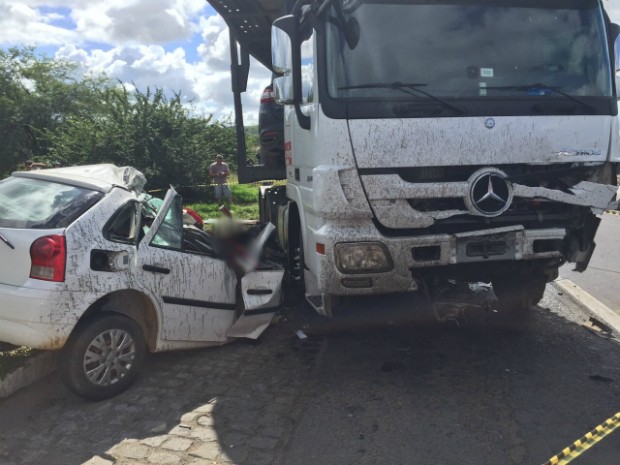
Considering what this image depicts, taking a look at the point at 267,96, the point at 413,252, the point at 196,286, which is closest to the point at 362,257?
the point at 413,252

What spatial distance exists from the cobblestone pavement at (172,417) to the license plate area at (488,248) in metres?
1.61

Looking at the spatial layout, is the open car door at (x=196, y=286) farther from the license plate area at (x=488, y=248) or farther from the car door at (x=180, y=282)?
the license plate area at (x=488, y=248)

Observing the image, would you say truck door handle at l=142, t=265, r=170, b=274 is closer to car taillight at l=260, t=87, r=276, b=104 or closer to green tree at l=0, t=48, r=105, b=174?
car taillight at l=260, t=87, r=276, b=104

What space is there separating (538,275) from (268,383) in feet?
8.86

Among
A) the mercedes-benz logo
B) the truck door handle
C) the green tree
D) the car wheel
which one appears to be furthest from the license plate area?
the green tree

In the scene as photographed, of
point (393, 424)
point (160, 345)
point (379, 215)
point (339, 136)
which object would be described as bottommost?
point (393, 424)

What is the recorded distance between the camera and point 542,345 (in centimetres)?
476

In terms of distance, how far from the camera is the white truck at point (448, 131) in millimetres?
3863

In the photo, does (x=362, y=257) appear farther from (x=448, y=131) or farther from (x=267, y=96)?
(x=267, y=96)

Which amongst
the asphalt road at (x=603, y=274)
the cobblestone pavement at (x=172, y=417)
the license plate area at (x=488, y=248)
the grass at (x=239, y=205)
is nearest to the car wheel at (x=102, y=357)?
the cobblestone pavement at (x=172, y=417)

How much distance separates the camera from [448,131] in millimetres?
3881

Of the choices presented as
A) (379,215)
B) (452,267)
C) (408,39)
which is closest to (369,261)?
(379,215)

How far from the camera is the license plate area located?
3996mm

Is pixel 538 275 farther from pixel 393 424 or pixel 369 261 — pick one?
pixel 393 424
